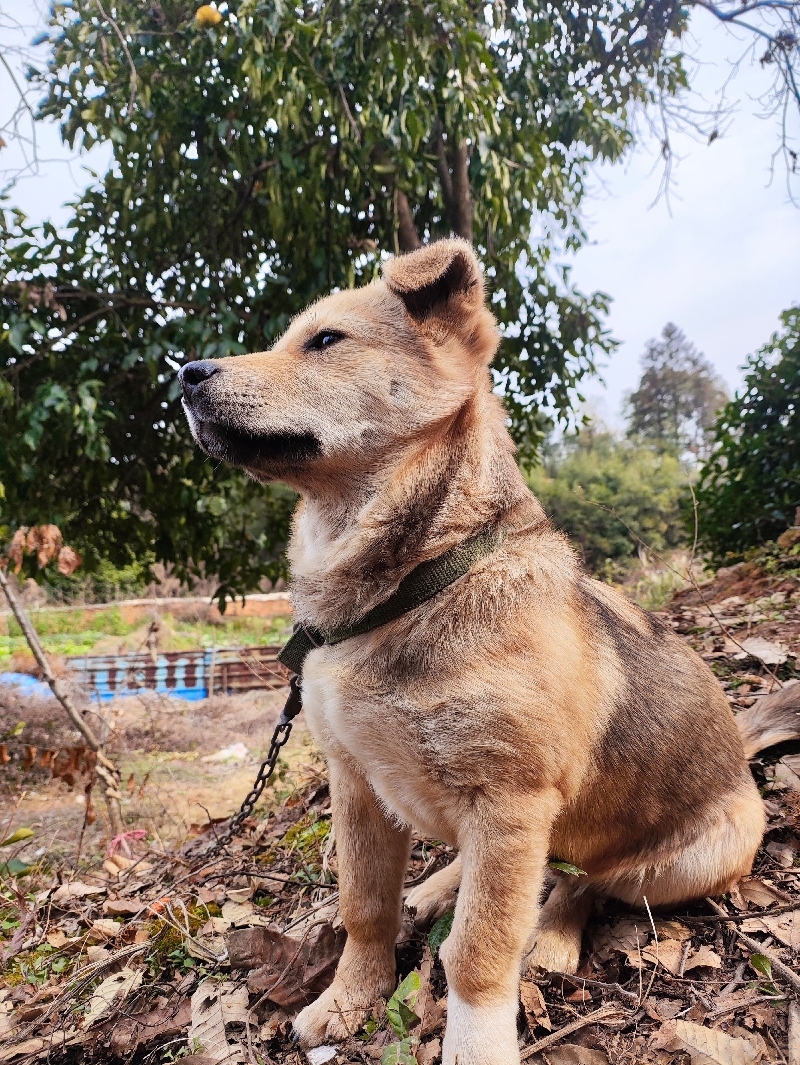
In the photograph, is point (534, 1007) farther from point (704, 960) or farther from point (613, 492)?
point (613, 492)

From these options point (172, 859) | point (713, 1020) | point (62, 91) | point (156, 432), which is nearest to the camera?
point (713, 1020)

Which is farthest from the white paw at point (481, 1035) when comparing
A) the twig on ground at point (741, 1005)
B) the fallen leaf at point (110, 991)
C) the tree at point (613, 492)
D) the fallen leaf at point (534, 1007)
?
the tree at point (613, 492)

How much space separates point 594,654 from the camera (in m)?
2.05

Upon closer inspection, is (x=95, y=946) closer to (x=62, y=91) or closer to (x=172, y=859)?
(x=172, y=859)

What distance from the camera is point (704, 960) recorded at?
2074 millimetres

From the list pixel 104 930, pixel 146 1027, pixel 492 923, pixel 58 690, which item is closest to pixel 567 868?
pixel 492 923

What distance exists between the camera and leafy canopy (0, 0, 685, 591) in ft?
14.0

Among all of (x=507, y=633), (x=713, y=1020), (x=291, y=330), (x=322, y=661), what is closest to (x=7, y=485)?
(x=291, y=330)

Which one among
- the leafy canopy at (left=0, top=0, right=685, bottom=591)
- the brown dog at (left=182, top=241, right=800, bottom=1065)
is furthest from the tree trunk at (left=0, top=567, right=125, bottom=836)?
the brown dog at (left=182, top=241, right=800, bottom=1065)

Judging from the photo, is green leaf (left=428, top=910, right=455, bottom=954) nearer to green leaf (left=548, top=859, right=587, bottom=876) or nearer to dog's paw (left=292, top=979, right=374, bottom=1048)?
dog's paw (left=292, top=979, right=374, bottom=1048)

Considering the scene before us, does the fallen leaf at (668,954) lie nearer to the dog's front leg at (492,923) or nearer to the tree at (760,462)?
the dog's front leg at (492,923)

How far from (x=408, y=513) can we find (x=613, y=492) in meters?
21.9

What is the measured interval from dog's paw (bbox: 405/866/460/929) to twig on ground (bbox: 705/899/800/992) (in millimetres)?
871

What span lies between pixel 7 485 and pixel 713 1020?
529 centimetres
